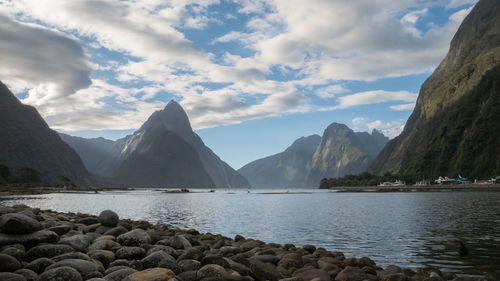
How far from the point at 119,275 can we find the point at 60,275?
1.84 m

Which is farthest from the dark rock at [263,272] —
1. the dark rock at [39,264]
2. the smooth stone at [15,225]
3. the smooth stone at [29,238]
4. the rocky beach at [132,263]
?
the smooth stone at [15,225]

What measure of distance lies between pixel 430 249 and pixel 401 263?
19.2 ft

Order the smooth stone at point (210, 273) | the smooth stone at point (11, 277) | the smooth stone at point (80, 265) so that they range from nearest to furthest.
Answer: the smooth stone at point (11, 277) → the smooth stone at point (80, 265) → the smooth stone at point (210, 273)

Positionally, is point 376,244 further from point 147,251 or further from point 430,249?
point 147,251

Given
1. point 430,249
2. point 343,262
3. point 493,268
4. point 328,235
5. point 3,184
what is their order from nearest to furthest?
point 343,262, point 493,268, point 430,249, point 328,235, point 3,184

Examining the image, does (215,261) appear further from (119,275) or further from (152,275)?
(119,275)

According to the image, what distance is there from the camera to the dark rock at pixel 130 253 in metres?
15.1

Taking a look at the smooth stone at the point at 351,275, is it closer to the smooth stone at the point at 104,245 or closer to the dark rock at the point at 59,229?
the smooth stone at the point at 104,245

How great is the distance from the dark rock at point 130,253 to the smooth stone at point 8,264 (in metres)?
3.82

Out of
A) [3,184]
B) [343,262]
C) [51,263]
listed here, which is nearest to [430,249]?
[343,262]

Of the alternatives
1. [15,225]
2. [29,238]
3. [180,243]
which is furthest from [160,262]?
[15,225]

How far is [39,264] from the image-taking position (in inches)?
492

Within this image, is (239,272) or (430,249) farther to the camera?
(430,249)

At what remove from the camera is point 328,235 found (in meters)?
33.8
